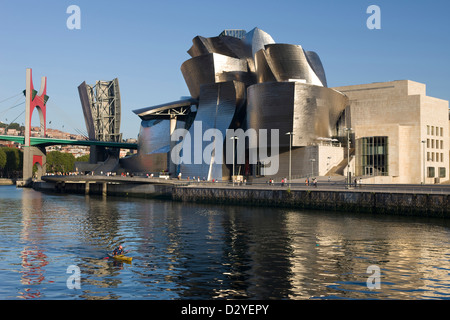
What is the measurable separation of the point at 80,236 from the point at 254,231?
1123 centimetres

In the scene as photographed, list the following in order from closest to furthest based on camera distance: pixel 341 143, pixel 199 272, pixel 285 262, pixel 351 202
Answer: pixel 199 272 → pixel 285 262 → pixel 351 202 → pixel 341 143

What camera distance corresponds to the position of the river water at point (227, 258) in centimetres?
1742

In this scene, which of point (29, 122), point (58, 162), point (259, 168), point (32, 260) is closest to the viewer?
point (32, 260)

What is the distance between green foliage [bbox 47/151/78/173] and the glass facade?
11102 cm

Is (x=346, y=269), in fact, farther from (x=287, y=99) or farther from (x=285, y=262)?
(x=287, y=99)

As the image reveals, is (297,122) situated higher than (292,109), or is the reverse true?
(292,109)

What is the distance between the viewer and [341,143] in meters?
77.9

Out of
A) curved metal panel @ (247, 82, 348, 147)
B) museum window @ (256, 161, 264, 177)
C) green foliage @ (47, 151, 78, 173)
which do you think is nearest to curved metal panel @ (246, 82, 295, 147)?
curved metal panel @ (247, 82, 348, 147)

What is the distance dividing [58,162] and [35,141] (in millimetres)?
47619

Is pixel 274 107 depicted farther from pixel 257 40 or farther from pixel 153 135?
pixel 153 135

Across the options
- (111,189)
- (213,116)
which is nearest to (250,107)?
(213,116)

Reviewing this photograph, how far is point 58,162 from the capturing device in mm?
160750
